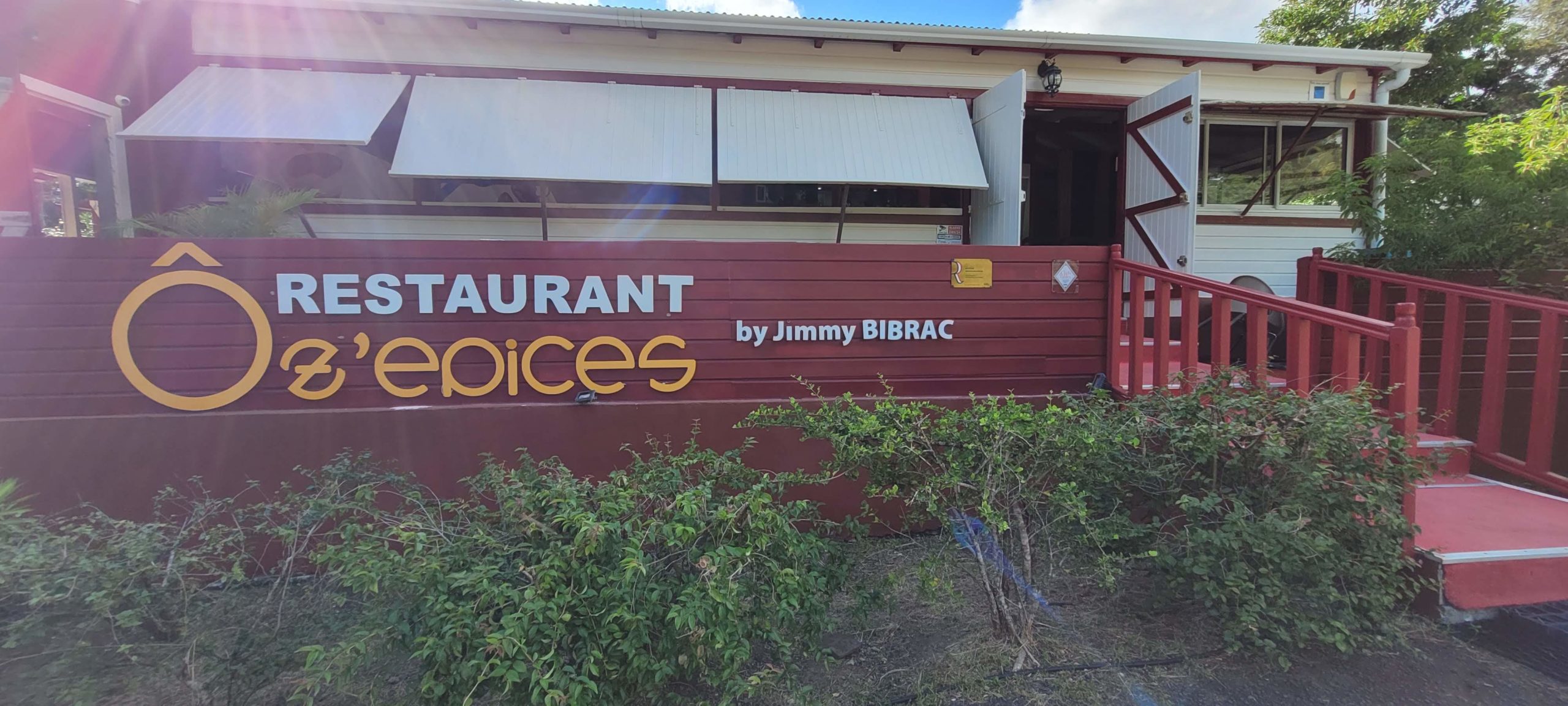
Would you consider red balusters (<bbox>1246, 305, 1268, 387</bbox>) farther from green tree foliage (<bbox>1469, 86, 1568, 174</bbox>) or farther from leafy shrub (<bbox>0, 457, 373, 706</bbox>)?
leafy shrub (<bbox>0, 457, 373, 706</bbox>)

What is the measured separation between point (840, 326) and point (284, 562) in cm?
292

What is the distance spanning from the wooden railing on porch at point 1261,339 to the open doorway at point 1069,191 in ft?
13.7

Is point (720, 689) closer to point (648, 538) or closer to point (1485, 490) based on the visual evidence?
point (648, 538)

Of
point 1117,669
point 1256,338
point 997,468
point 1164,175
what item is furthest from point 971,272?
point 1164,175

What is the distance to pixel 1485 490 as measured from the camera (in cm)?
377

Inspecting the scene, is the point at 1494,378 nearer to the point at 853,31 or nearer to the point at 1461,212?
the point at 1461,212

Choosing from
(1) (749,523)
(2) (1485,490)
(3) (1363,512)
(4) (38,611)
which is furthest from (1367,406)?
(4) (38,611)

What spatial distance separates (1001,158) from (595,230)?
362 centimetres

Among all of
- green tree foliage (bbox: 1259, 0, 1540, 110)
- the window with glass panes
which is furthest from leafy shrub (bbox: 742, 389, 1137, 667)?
green tree foliage (bbox: 1259, 0, 1540, 110)

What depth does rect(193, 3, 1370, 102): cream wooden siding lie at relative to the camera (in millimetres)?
5637

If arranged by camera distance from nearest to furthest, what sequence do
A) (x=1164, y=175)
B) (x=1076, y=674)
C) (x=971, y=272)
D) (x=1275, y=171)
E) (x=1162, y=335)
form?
(x=1076, y=674)
(x=1162, y=335)
(x=971, y=272)
(x=1164, y=175)
(x=1275, y=171)

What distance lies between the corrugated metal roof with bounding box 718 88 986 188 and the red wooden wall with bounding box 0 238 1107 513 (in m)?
1.64

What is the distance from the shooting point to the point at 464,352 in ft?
12.8

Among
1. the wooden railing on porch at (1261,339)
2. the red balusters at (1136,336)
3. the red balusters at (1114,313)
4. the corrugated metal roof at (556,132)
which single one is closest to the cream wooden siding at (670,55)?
the corrugated metal roof at (556,132)
